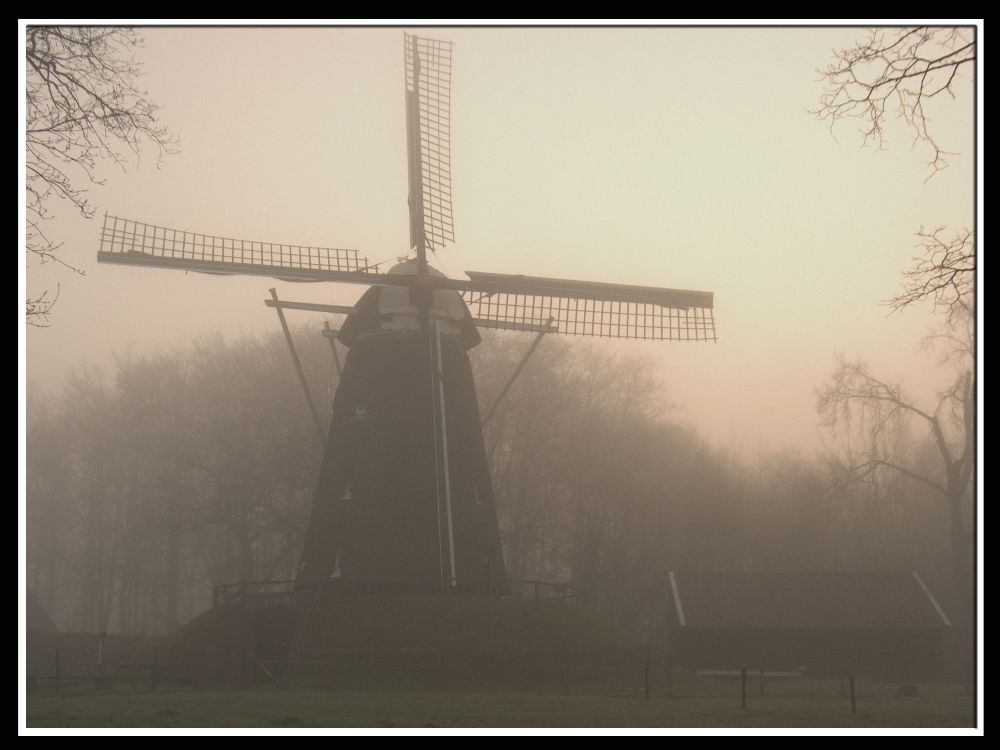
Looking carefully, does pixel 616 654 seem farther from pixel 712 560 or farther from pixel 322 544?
pixel 712 560

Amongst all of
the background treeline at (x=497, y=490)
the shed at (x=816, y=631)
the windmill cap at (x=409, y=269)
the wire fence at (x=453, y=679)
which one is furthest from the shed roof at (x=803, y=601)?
the windmill cap at (x=409, y=269)

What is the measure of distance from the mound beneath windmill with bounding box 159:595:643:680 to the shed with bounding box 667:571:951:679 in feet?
30.5

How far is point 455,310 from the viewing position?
28.9 metres

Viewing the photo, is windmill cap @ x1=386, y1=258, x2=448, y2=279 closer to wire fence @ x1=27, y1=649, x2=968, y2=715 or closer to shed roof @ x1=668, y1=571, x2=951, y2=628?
wire fence @ x1=27, y1=649, x2=968, y2=715

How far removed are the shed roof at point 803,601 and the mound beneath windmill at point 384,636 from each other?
9813 mm

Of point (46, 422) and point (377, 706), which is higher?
point (46, 422)

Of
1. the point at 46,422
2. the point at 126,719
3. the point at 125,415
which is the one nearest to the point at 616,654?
the point at 126,719

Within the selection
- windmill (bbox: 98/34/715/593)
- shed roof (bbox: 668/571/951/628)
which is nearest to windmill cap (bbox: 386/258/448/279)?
windmill (bbox: 98/34/715/593)

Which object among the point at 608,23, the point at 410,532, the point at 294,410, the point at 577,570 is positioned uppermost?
the point at 608,23

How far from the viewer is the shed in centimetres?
3606

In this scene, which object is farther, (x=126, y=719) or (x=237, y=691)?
(x=237, y=691)

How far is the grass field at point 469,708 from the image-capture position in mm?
17634

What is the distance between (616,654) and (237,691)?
28.3 feet

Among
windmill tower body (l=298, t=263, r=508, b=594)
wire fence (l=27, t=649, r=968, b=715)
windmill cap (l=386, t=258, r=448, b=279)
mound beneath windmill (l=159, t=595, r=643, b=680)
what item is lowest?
wire fence (l=27, t=649, r=968, b=715)
